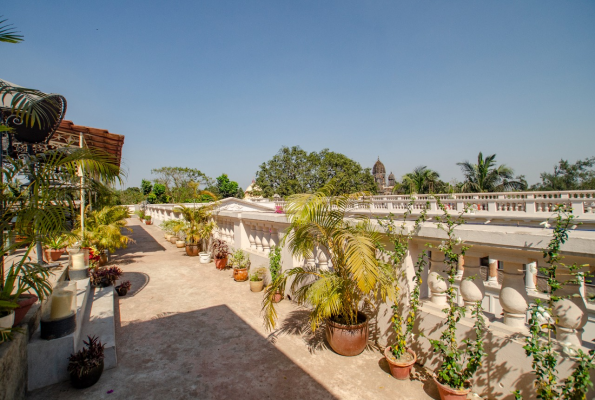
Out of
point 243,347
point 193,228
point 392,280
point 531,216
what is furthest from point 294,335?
point 531,216

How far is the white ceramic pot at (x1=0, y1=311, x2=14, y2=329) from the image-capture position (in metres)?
2.64

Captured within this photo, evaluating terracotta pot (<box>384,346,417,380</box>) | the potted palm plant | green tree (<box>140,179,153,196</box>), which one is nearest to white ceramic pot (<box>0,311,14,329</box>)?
the potted palm plant

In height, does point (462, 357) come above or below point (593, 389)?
below

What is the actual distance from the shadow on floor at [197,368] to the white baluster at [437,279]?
1.55 meters

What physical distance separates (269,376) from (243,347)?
2.53 ft

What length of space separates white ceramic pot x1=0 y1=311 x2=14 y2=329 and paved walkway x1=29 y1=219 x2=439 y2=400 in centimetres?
90

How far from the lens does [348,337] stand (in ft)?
11.6

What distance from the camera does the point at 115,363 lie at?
351 centimetres

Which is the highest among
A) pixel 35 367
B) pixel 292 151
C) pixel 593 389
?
pixel 292 151

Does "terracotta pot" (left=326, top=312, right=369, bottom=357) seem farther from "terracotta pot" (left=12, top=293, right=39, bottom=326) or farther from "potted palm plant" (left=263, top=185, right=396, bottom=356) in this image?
"terracotta pot" (left=12, top=293, right=39, bottom=326)

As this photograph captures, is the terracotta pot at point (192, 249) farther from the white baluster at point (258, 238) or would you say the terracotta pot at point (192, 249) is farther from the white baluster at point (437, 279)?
the white baluster at point (437, 279)

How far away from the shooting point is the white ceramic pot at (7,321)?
8.67ft

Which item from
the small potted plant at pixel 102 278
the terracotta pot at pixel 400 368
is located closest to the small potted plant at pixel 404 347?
the terracotta pot at pixel 400 368

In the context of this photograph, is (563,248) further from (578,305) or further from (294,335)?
(294,335)
